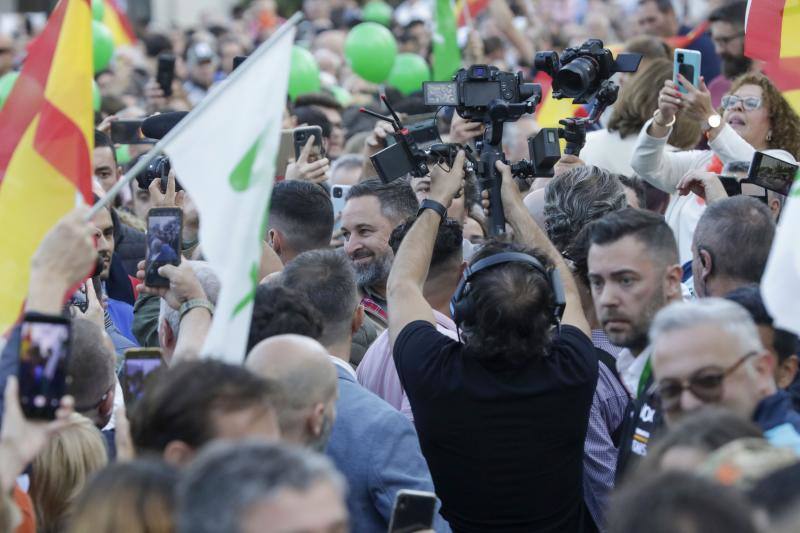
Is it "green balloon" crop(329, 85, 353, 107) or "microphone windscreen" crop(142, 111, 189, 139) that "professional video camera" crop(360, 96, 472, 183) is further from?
"green balloon" crop(329, 85, 353, 107)

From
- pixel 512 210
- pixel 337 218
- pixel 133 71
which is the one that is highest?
pixel 512 210

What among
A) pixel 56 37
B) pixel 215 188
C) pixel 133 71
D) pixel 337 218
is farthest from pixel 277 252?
pixel 133 71

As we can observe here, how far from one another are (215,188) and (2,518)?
3.69 ft

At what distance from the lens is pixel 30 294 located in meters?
3.41

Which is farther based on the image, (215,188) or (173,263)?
(173,263)

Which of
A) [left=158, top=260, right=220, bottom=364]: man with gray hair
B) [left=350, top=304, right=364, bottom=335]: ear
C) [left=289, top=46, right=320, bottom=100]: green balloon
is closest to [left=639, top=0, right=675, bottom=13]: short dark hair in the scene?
[left=289, top=46, right=320, bottom=100]: green balloon

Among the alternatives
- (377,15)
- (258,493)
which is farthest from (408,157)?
(377,15)

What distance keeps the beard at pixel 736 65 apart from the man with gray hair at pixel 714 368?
5.60m

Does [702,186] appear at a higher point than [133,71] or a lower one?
higher

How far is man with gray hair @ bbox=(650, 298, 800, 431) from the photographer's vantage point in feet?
10.8

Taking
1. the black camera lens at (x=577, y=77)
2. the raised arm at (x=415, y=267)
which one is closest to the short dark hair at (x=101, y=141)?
the black camera lens at (x=577, y=77)

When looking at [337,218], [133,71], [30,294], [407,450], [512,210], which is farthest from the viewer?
[133,71]

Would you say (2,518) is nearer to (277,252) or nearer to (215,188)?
(215,188)

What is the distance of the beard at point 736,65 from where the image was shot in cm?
866
